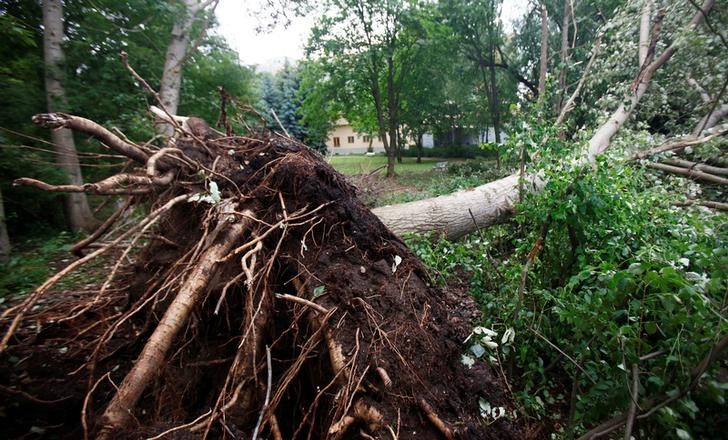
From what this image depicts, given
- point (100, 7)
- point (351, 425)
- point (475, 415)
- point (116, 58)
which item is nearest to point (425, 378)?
point (475, 415)

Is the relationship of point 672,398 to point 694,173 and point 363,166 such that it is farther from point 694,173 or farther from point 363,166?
point 363,166

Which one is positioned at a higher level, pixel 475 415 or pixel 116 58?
pixel 116 58

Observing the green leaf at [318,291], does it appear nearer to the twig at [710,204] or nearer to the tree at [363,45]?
the twig at [710,204]

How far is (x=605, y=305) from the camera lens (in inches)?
58.1

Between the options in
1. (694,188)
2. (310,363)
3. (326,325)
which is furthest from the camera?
(694,188)

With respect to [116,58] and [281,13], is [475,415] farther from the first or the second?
[281,13]

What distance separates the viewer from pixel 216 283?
1999mm

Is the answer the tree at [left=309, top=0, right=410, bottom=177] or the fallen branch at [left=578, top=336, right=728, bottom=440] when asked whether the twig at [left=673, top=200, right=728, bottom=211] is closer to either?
the fallen branch at [left=578, top=336, right=728, bottom=440]

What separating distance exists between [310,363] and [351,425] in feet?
1.62

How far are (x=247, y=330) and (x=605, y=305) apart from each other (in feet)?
5.78

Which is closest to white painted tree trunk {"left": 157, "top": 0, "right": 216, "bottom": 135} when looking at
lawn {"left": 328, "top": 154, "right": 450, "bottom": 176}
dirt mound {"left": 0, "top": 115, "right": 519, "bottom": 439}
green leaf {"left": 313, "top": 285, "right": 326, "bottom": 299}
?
lawn {"left": 328, "top": 154, "right": 450, "bottom": 176}

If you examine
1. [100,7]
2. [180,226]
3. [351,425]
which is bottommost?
[351,425]

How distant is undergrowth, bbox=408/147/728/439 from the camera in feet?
4.11

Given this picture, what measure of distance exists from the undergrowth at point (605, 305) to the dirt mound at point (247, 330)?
467 millimetres
